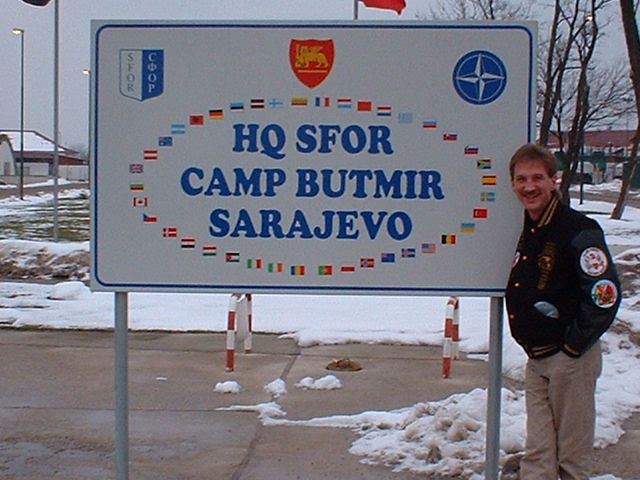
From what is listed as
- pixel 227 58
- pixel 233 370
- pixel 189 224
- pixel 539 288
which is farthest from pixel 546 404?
pixel 233 370

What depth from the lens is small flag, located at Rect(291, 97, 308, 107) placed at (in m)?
4.02

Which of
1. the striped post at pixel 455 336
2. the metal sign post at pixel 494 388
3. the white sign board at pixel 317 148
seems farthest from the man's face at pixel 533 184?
the striped post at pixel 455 336

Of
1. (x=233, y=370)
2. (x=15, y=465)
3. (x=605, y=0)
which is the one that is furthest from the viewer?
(x=605, y=0)

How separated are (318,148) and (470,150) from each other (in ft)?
2.23

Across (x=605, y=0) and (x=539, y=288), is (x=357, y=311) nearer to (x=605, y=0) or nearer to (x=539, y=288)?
(x=539, y=288)

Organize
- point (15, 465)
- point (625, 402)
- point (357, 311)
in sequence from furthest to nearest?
point (357, 311), point (625, 402), point (15, 465)

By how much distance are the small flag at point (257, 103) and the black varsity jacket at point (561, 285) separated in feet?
4.25

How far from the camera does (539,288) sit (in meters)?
3.77

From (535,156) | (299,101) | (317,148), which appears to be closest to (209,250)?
(317,148)

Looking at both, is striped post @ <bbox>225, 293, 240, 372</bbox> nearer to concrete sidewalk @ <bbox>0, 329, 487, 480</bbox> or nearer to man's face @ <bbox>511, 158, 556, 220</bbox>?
concrete sidewalk @ <bbox>0, 329, 487, 480</bbox>

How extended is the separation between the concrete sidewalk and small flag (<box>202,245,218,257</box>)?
1752 millimetres

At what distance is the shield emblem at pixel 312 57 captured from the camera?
157 inches

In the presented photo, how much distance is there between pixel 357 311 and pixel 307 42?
7661mm

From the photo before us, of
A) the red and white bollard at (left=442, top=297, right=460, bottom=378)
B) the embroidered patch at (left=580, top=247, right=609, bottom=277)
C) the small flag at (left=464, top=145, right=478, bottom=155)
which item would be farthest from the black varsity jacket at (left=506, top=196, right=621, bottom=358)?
the red and white bollard at (left=442, top=297, right=460, bottom=378)
